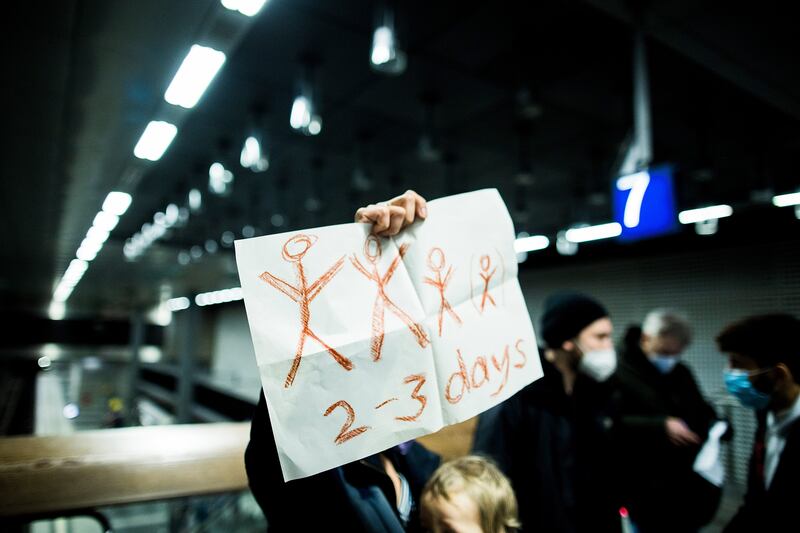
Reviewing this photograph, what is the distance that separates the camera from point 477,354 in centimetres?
92

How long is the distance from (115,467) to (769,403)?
6.77ft

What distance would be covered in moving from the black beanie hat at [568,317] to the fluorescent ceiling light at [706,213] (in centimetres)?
167

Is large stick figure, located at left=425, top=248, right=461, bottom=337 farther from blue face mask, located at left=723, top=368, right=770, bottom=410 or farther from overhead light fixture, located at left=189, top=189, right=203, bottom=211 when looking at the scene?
overhead light fixture, located at left=189, top=189, right=203, bottom=211

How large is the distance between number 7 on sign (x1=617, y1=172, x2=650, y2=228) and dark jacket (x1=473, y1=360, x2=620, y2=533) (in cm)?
167

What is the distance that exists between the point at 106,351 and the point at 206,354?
15030 millimetres

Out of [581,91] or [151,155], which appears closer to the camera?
[151,155]

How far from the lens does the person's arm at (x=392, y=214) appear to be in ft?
2.83

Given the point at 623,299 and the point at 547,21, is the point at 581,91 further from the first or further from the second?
the point at 623,299

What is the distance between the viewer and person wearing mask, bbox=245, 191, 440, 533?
0.83 metres

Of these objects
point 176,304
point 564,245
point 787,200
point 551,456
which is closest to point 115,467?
point 551,456

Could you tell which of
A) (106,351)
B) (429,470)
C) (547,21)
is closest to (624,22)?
(547,21)

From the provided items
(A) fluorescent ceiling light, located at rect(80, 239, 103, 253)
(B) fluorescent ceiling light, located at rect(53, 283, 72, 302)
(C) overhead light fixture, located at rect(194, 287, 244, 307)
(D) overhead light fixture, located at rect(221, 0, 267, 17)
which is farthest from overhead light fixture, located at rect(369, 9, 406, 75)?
(C) overhead light fixture, located at rect(194, 287, 244, 307)

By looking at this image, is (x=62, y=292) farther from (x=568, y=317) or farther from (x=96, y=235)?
(x=568, y=317)

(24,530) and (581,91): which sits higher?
(581,91)
